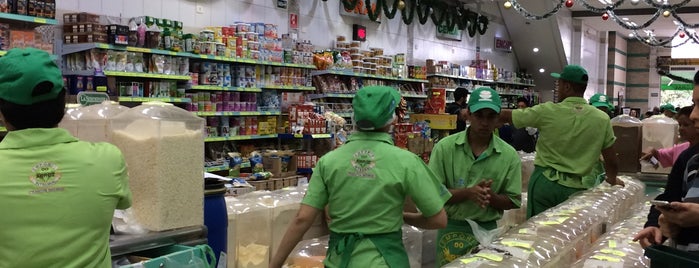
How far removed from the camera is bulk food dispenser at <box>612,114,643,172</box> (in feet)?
19.3

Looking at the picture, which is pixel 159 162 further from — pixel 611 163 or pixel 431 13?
pixel 431 13

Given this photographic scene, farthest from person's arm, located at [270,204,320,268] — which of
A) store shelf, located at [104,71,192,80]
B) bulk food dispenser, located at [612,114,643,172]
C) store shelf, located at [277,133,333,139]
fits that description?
store shelf, located at [277,133,333,139]

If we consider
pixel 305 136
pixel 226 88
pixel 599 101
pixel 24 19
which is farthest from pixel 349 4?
pixel 24 19

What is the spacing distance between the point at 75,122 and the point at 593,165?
3.16 metres

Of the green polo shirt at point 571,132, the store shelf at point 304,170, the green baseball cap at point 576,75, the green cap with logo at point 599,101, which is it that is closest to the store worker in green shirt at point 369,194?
the green polo shirt at point 571,132

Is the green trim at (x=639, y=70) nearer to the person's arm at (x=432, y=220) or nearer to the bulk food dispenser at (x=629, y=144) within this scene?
the bulk food dispenser at (x=629, y=144)

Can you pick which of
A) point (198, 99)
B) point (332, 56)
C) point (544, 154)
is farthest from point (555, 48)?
point (544, 154)

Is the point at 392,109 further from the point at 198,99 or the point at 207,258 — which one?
the point at 198,99

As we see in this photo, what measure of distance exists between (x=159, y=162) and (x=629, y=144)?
4801 mm

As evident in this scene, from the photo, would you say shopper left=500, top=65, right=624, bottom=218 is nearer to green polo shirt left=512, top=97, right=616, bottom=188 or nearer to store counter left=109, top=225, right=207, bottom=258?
green polo shirt left=512, top=97, right=616, bottom=188

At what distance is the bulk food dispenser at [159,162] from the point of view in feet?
7.52

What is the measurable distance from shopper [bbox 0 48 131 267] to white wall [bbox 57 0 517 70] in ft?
16.6

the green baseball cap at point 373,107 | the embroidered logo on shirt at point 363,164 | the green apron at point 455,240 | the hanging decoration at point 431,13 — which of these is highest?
the hanging decoration at point 431,13

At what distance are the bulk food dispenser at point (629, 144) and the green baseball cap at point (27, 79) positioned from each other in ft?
17.0
